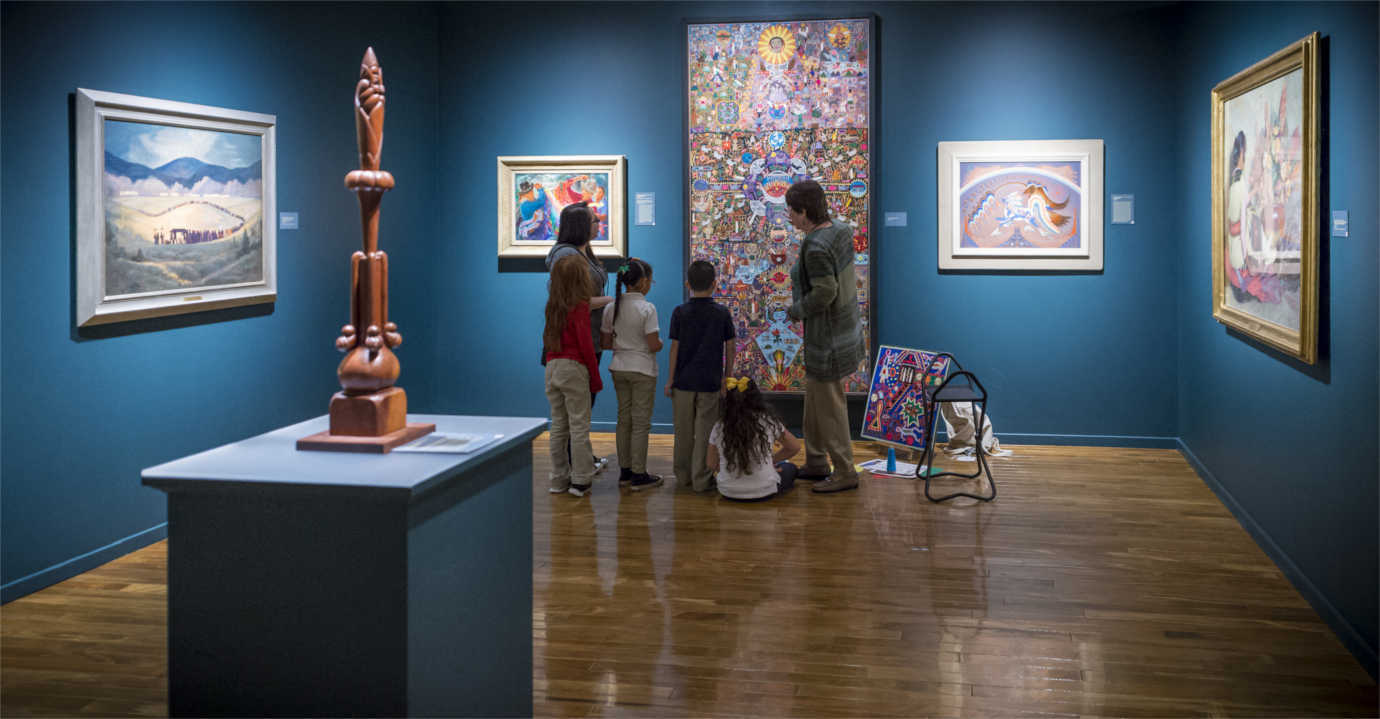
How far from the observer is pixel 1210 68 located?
6453 mm

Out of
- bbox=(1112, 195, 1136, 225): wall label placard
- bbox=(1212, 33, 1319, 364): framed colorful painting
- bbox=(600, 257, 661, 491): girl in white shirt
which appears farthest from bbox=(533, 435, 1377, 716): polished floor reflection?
bbox=(1112, 195, 1136, 225): wall label placard

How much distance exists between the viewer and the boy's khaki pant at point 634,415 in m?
6.22

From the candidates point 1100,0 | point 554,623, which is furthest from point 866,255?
point 554,623

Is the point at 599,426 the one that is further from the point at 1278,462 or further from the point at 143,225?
the point at 1278,462

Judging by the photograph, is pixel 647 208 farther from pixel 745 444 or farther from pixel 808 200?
pixel 745 444

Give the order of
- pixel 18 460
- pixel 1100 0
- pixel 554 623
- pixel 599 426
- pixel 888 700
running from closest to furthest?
pixel 888 700 < pixel 554 623 < pixel 18 460 < pixel 1100 0 < pixel 599 426

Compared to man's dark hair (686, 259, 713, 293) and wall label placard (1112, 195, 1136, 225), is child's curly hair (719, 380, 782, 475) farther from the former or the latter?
wall label placard (1112, 195, 1136, 225)

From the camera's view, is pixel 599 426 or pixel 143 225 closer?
pixel 143 225

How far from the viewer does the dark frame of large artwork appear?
304 inches

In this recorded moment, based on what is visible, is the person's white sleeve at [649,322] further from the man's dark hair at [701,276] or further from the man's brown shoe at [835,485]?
the man's brown shoe at [835,485]

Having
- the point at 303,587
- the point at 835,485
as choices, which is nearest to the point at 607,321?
the point at 835,485

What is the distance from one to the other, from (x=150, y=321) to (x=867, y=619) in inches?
141

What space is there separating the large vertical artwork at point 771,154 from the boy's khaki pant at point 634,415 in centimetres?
178

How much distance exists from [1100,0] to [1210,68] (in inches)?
52.6
